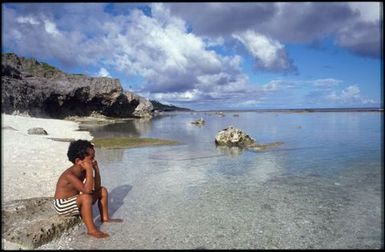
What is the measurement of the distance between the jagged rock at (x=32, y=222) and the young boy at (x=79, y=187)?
357 mm

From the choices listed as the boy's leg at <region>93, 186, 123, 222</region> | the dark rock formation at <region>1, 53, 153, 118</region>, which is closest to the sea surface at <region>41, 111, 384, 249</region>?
the boy's leg at <region>93, 186, 123, 222</region>

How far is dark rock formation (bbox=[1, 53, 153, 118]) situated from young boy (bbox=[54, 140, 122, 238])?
57229 mm

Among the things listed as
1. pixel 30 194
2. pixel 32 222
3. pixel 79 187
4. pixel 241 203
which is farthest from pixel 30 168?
pixel 241 203

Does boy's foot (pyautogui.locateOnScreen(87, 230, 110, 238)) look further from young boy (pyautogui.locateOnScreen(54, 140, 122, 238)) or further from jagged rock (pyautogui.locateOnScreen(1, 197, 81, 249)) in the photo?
jagged rock (pyautogui.locateOnScreen(1, 197, 81, 249))

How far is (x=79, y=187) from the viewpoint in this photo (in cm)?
898

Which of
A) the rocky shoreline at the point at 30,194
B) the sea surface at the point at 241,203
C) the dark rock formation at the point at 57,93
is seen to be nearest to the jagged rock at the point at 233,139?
the sea surface at the point at 241,203

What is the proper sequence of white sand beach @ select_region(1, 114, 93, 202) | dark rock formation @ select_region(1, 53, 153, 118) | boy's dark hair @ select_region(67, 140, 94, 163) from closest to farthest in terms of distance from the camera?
boy's dark hair @ select_region(67, 140, 94, 163) < white sand beach @ select_region(1, 114, 93, 202) < dark rock formation @ select_region(1, 53, 153, 118)

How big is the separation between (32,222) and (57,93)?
236ft

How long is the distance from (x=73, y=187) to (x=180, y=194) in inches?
195

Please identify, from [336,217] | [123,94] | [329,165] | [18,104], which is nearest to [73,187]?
[336,217]

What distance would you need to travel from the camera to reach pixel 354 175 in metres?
16.9

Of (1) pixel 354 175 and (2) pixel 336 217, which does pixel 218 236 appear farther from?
(1) pixel 354 175

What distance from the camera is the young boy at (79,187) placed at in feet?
29.5

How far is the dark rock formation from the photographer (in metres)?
65.2
